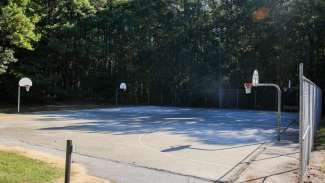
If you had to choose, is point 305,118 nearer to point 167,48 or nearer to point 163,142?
point 163,142

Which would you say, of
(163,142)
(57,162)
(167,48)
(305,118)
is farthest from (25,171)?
(167,48)

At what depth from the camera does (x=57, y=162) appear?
9906 mm

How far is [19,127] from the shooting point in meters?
17.9

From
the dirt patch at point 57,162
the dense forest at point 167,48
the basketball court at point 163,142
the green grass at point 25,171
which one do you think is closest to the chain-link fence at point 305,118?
the basketball court at point 163,142

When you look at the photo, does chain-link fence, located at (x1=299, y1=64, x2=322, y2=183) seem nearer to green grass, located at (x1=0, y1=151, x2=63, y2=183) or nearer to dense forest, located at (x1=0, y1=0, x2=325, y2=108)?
green grass, located at (x1=0, y1=151, x2=63, y2=183)

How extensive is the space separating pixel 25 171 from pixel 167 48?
32537mm

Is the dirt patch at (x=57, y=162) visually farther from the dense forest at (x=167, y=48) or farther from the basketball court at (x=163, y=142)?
the dense forest at (x=167, y=48)

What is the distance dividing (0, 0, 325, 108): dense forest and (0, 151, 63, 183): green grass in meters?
24.9

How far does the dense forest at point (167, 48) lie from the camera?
1405 inches

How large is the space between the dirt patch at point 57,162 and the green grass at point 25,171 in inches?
10.6

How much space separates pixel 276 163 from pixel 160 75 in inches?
1197

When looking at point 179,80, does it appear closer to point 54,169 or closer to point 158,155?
point 158,155

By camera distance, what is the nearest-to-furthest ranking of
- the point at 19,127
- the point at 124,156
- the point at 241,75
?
the point at 124,156 → the point at 19,127 → the point at 241,75

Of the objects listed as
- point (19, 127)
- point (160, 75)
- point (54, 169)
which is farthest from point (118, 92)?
point (54, 169)
